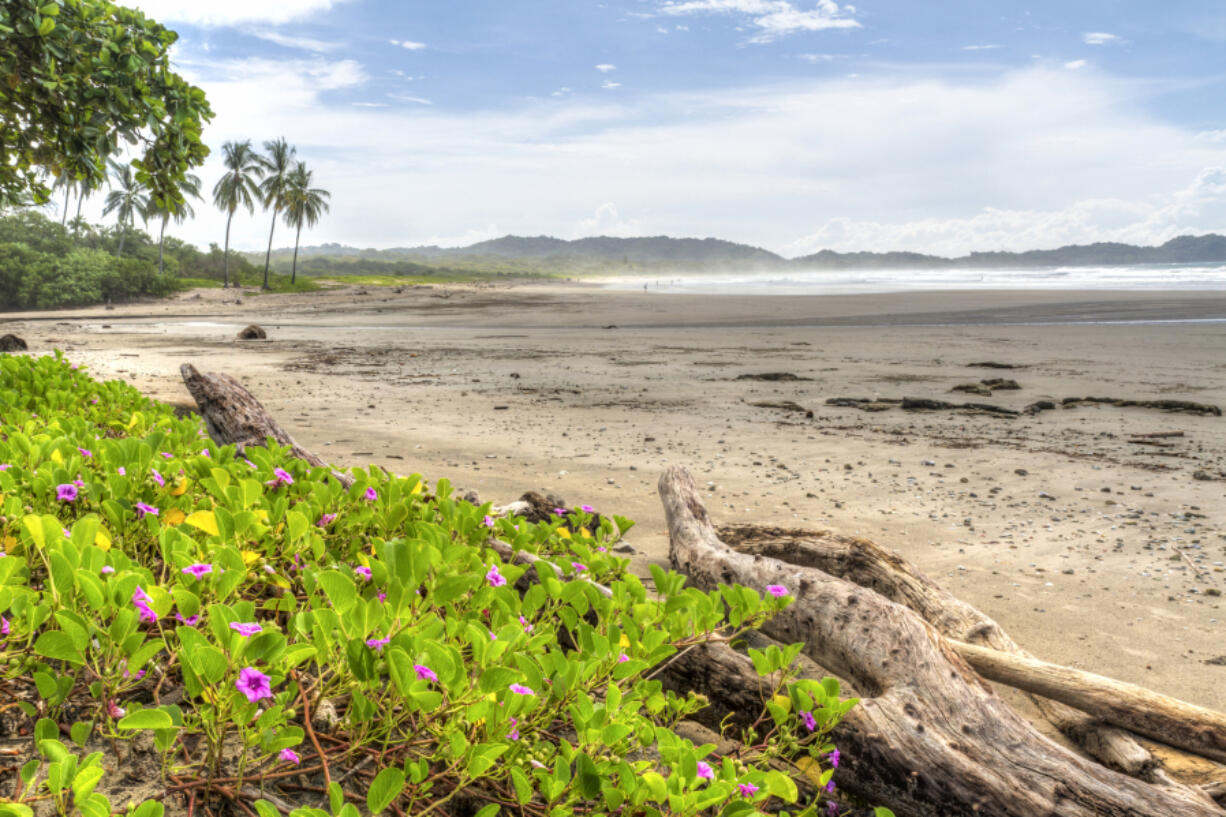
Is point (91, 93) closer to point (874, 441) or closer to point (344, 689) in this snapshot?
point (344, 689)

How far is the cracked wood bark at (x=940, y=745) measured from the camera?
204cm

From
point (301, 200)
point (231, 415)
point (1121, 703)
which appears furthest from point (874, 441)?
point (301, 200)

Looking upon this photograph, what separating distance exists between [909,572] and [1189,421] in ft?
23.9

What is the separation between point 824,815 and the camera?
7.09 ft

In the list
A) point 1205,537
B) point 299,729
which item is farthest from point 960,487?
point 299,729

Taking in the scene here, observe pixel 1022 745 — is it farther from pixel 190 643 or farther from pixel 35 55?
pixel 35 55

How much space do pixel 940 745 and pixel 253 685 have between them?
5.97 ft

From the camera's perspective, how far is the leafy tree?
19.2ft

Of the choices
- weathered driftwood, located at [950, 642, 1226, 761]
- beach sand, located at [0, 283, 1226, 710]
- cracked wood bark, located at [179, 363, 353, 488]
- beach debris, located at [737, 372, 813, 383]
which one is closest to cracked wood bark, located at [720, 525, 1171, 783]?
weathered driftwood, located at [950, 642, 1226, 761]

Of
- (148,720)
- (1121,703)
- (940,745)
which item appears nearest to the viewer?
(148,720)

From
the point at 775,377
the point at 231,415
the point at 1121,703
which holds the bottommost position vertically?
the point at 1121,703

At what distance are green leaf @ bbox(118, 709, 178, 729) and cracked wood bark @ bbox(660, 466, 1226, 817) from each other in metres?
1.73

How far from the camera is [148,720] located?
1343 mm

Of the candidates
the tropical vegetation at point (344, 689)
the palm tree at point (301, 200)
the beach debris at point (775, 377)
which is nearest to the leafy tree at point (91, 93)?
the tropical vegetation at point (344, 689)
